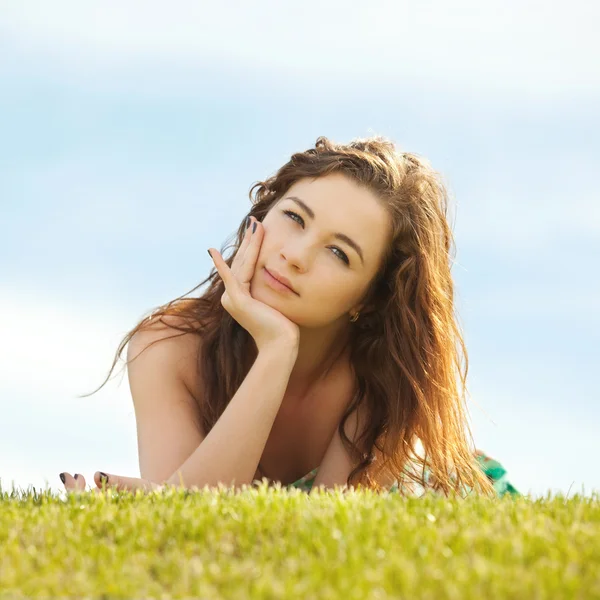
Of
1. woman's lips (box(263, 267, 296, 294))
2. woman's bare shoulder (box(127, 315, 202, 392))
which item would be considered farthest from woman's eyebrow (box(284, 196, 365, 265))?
woman's bare shoulder (box(127, 315, 202, 392))

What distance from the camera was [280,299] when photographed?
6.16 m

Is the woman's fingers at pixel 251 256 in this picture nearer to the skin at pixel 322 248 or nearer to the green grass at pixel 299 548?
the skin at pixel 322 248

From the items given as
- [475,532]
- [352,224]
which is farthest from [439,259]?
[475,532]

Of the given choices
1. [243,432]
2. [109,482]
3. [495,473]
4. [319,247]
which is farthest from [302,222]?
[495,473]

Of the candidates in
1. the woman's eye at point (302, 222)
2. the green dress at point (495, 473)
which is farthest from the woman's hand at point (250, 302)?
the green dress at point (495, 473)

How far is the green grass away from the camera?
249cm

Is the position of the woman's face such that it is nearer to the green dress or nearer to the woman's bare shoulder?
the woman's bare shoulder

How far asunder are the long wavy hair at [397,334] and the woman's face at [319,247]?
25 centimetres

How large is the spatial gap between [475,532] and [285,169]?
180 inches

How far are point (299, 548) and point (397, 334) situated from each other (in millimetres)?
4294

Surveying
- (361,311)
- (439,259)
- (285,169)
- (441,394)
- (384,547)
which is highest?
(285,169)

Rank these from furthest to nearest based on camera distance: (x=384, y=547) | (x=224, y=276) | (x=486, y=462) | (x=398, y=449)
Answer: (x=486, y=462) < (x=398, y=449) < (x=224, y=276) < (x=384, y=547)

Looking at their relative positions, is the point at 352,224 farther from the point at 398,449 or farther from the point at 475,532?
the point at 475,532

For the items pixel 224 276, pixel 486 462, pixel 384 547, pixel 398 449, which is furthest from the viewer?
pixel 486 462
